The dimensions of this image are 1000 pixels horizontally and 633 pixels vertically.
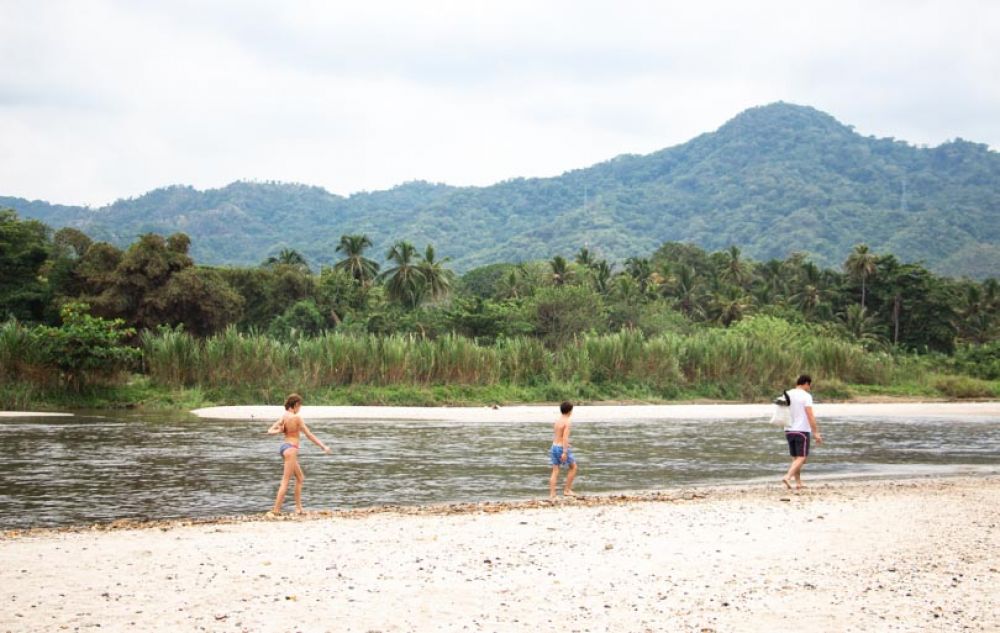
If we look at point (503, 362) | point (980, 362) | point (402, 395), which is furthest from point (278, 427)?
point (980, 362)

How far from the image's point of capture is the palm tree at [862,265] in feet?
257

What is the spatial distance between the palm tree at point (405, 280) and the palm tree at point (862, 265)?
122 ft

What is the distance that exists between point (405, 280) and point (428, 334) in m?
14.4

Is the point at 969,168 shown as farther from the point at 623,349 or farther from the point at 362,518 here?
the point at 362,518

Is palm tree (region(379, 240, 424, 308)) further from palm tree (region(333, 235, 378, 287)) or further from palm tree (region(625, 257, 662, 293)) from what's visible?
palm tree (region(625, 257, 662, 293))

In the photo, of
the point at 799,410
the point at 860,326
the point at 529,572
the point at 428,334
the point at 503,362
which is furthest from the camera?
the point at 860,326

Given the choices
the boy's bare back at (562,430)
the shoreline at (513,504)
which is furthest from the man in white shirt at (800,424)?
the boy's bare back at (562,430)

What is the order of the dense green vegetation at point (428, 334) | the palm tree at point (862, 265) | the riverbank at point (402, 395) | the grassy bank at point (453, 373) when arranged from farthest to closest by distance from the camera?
the palm tree at point (862, 265) < the dense green vegetation at point (428, 334) < the grassy bank at point (453, 373) < the riverbank at point (402, 395)

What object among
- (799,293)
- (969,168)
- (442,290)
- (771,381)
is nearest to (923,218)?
(969,168)

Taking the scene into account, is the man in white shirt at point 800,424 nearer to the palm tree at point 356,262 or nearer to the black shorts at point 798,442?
the black shorts at point 798,442

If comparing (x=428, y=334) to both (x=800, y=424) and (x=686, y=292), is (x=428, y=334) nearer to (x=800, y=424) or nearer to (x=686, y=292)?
(x=686, y=292)

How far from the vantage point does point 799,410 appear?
1448cm

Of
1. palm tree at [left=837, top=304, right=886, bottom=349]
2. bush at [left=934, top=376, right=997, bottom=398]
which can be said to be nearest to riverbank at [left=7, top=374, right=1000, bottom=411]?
bush at [left=934, top=376, right=997, bottom=398]

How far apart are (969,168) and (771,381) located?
170387 mm
